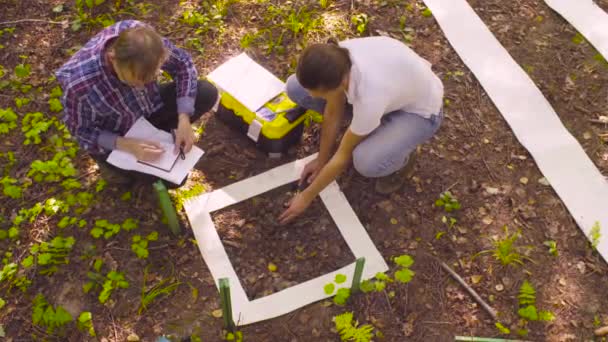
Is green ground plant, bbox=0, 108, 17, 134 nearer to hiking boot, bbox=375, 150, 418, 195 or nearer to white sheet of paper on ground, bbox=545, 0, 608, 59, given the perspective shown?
hiking boot, bbox=375, 150, 418, 195

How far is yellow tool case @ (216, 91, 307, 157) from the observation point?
2.88 metres

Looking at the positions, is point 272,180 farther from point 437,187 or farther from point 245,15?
point 245,15

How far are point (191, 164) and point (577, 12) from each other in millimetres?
3159

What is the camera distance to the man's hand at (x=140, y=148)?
2496 millimetres

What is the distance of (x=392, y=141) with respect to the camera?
264 cm

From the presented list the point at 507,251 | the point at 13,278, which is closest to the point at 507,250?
the point at 507,251

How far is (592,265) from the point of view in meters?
2.75

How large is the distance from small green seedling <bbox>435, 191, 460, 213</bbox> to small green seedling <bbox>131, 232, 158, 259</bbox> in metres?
1.62

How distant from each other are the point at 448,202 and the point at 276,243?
103 cm

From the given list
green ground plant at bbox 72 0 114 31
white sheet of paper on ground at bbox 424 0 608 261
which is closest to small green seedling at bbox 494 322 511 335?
white sheet of paper on ground at bbox 424 0 608 261

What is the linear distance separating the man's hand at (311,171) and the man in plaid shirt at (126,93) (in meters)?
0.67

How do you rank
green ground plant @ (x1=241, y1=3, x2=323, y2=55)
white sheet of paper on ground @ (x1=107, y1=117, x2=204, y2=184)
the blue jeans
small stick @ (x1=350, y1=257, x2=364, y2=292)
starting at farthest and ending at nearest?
green ground plant @ (x1=241, y1=3, x2=323, y2=55), the blue jeans, white sheet of paper on ground @ (x1=107, y1=117, x2=204, y2=184), small stick @ (x1=350, y1=257, x2=364, y2=292)

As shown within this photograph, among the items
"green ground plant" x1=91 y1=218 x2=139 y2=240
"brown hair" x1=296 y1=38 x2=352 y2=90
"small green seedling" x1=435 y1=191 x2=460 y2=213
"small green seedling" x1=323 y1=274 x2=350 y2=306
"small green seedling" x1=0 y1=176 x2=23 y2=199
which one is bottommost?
"small green seedling" x1=323 y1=274 x2=350 y2=306

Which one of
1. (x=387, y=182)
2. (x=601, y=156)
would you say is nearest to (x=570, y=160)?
(x=601, y=156)
